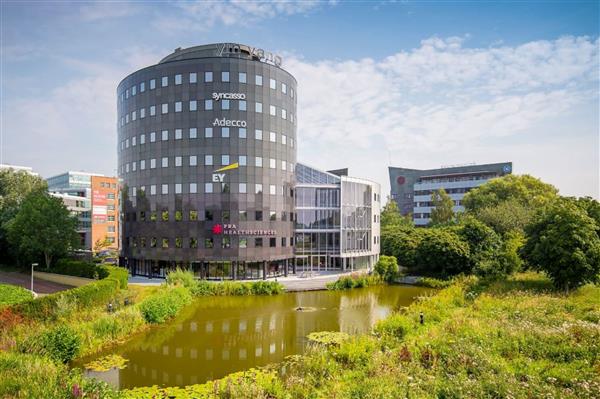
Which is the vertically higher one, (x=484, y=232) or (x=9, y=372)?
(x=484, y=232)

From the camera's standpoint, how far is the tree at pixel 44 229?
50.7m

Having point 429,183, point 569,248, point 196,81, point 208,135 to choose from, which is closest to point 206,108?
point 208,135

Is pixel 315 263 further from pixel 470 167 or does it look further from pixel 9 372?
pixel 470 167

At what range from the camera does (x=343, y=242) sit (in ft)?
196

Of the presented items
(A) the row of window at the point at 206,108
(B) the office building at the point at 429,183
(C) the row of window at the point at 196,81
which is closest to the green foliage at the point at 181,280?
(A) the row of window at the point at 206,108

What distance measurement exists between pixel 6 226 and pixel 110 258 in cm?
2095

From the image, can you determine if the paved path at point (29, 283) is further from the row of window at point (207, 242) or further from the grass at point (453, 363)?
the grass at point (453, 363)

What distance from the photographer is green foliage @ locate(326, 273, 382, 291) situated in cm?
4737

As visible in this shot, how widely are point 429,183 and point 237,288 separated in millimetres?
83289

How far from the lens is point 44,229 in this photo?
166 ft

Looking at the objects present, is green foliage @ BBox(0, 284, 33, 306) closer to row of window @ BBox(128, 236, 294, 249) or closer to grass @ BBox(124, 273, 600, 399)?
grass @ BBox(124, 273, 600, 399)

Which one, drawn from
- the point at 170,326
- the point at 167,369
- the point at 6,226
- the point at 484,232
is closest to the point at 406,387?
the point at 167,369

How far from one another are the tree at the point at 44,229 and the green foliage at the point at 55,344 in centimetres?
3313

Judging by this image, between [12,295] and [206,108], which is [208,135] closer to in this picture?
[206,108]
